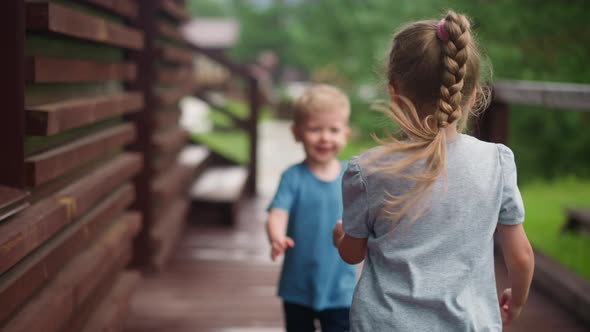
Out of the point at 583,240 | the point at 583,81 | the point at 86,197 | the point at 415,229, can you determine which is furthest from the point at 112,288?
the point at 583,81

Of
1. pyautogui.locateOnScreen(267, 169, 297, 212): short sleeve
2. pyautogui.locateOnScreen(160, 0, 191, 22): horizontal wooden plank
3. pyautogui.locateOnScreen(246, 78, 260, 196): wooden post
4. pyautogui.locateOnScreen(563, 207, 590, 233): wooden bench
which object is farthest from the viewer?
pyautogui.locateOnScreen(246, 78, 260, 196): wooden post

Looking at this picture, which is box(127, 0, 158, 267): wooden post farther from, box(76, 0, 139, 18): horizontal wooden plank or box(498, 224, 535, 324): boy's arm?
box(498, 224, 535, 324): boy's arm

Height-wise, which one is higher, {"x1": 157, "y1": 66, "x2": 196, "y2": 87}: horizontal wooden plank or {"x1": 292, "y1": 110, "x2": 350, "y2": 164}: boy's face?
{"x1": 157, "y1": 66, "x2": 196, "y2": 87}: horizontal wooden plank

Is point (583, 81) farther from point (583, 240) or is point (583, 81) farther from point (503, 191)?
point (503, 191)

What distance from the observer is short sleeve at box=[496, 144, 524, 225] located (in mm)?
1837

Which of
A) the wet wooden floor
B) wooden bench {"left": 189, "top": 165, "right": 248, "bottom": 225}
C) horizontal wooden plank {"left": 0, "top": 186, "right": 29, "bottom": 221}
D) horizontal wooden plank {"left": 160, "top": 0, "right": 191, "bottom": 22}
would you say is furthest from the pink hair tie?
wooden bench {"left": 189, "top": 165, "right": 248, "bottom": 225}

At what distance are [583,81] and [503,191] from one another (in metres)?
10.9

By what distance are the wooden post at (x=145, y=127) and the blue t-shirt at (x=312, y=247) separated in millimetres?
2093

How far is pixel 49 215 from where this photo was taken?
7.32 feet

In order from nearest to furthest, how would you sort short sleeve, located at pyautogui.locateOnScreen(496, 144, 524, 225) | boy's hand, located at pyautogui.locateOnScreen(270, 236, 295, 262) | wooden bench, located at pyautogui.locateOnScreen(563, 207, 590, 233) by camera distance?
short sleeve, located at pyautogui.locateOnScreen(496, 144, 524, 225), boy's hand, located at pyautogui.locateOnScreen(270, 236, 295, 262), wooden bench, located at pyautogui.locateOnScreen(563, 207, 590, 233)

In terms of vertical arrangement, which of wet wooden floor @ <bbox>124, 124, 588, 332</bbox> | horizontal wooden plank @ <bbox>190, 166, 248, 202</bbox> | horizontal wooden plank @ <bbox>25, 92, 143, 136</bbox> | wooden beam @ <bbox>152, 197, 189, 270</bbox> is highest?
horizontal wooden plank @ <bbox>25, 92, 143, 136</bbox>

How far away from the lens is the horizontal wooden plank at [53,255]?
196 cm

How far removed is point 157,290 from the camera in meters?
4.63

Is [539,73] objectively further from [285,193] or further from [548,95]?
[285,193]
